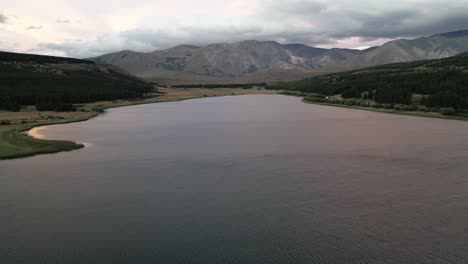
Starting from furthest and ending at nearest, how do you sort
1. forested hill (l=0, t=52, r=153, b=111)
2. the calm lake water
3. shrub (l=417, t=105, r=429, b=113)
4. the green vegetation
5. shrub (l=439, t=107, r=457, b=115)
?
forested hill (l=0, t=52, r=153, b=111) → shrub (l=417, t=105, r=429, b=113) → shrub (l=439, t=107, r=457, b=115) → the green vegetation → the calm lake water

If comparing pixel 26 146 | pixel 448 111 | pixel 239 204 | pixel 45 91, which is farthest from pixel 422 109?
pixel 45 91

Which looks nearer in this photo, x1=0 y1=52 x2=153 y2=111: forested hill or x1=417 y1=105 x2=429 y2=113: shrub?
x1=417 y1=105 x2=429 y2=113: shrub

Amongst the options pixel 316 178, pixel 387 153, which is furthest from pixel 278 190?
pixel 387 153

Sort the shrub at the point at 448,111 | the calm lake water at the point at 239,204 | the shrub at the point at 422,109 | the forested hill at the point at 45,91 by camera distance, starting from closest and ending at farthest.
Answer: the calm lake water at the point at 239,204 → the shrub at the point at 448,111 → the shrub at the point at 422,109 → the forested hill at the point at 45,91

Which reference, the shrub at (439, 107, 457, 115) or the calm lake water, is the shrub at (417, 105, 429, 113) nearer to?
the shrub at (439, 107, 457, 115)

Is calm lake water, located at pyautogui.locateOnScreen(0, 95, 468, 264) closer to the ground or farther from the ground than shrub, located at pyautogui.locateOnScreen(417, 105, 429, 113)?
closer to the ground

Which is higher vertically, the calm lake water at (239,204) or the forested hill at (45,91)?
the forested hill at (45,91)

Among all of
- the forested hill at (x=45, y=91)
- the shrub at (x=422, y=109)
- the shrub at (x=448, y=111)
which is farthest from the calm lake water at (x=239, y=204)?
the forested hill at (x=45, y=91)

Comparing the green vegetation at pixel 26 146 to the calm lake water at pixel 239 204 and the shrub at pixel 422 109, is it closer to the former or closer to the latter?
the calm lake water at pixel 239 204

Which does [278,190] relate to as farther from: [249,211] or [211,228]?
[211,228]

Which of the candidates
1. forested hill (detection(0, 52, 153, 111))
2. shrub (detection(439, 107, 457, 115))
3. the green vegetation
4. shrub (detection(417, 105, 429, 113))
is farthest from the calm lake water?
→ forested hill (detection(0, 52, 153, 111))
